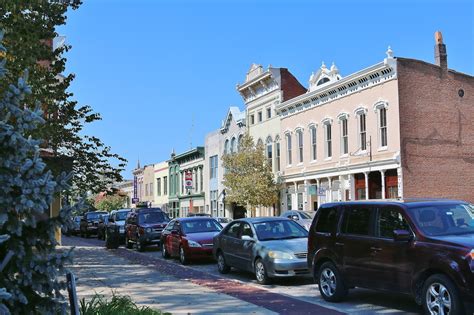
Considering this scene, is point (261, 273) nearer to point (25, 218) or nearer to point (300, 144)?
point (25, 218)

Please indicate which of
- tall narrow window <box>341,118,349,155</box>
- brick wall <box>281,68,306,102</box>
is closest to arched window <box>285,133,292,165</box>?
brick wall <box>281,68,306,102</box>

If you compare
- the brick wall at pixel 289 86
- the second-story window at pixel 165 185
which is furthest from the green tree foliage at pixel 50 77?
the second-story window at pixel 165 185

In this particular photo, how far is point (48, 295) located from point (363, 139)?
94.6ft

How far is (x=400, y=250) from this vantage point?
884 cm

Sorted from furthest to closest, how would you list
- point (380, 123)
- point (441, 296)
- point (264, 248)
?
point (380, 123) < point (264, 248) < point (441, 296)

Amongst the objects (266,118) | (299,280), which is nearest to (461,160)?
(266,118)

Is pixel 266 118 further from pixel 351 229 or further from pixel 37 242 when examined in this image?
pixel 37 242

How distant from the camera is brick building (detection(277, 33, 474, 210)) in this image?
2941cm

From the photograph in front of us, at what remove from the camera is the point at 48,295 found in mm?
4590

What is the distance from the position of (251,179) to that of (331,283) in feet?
94.8

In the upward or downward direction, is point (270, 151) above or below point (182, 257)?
above

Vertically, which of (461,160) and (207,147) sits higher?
(207,147)

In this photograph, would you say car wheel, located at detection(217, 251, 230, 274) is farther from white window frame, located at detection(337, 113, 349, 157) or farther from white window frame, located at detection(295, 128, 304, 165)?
white window frame, located at detection(295, 128, 304, 165)

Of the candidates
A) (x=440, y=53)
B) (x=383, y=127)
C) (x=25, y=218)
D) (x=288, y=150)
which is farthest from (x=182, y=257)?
(x=288, y=150)
